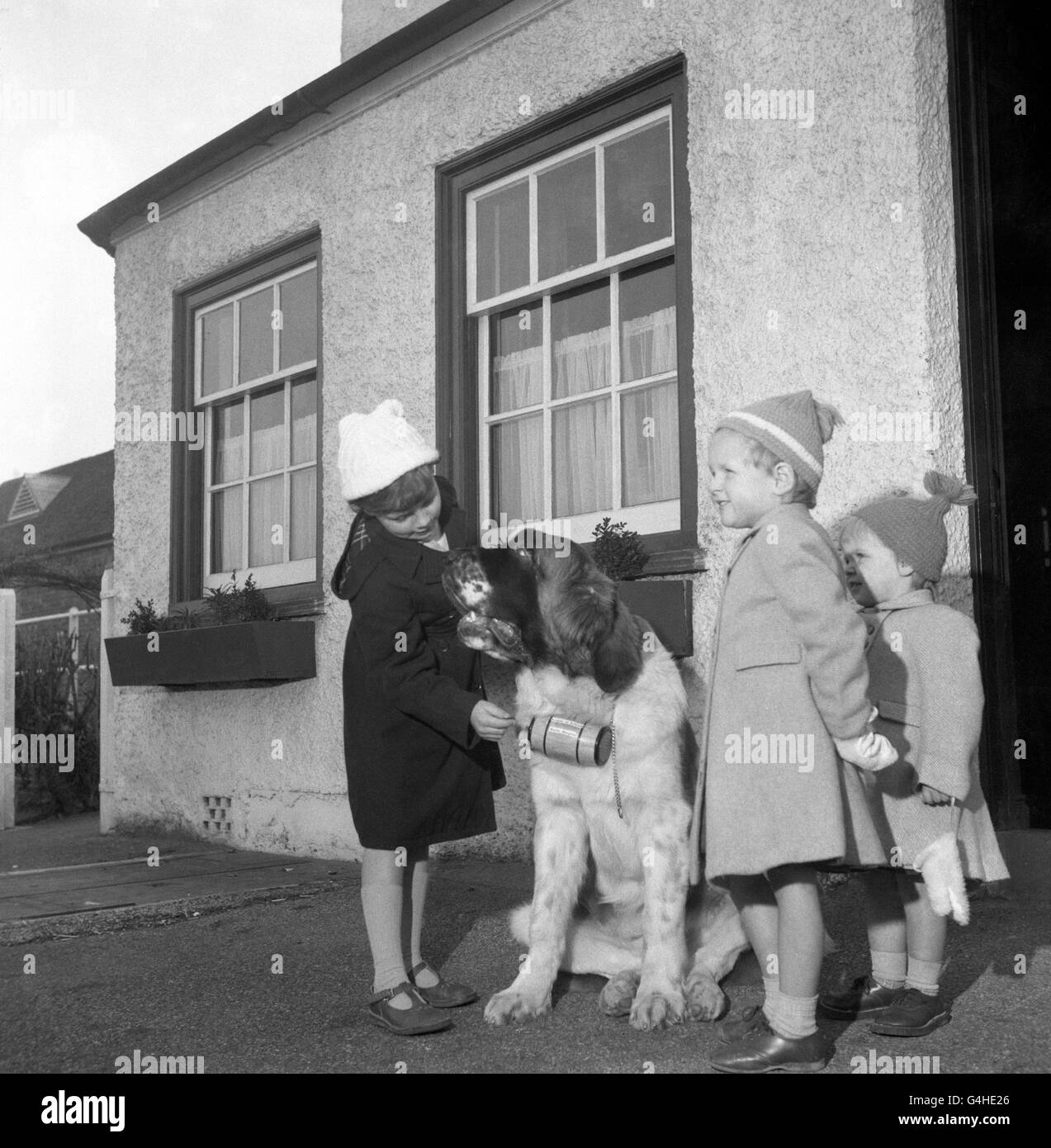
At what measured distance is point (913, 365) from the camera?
4203 millimetres

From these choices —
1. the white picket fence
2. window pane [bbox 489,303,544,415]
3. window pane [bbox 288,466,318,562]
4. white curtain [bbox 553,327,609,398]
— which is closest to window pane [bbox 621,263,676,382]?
white curtain [bbox 553,327,609,398]

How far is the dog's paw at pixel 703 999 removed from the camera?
3.01 m

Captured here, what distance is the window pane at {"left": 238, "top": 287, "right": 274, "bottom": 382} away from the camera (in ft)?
23.8

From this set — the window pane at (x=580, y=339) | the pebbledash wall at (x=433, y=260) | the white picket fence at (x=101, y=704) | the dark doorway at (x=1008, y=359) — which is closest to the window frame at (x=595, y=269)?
the pebbledash wall at (x=433, y=260)

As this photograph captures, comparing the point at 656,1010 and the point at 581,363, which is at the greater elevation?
the point at 581,363

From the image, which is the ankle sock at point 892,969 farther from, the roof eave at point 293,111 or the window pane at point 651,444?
the roof eave at point 293,111

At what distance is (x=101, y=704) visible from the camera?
8.39m

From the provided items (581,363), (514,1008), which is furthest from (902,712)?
(581,363)

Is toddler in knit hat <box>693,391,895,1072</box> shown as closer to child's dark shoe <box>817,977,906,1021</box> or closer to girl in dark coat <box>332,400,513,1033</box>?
child's dark shoe <box>817,977,906,1021</box>

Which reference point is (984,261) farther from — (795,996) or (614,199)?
(795,996)

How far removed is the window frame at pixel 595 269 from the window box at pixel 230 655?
122 centimetres

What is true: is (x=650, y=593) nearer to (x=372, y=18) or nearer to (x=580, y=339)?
(x=580, y=339)

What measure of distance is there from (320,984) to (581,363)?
3125 millimetres

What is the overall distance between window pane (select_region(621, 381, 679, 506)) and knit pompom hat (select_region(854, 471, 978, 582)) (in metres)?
2.11
